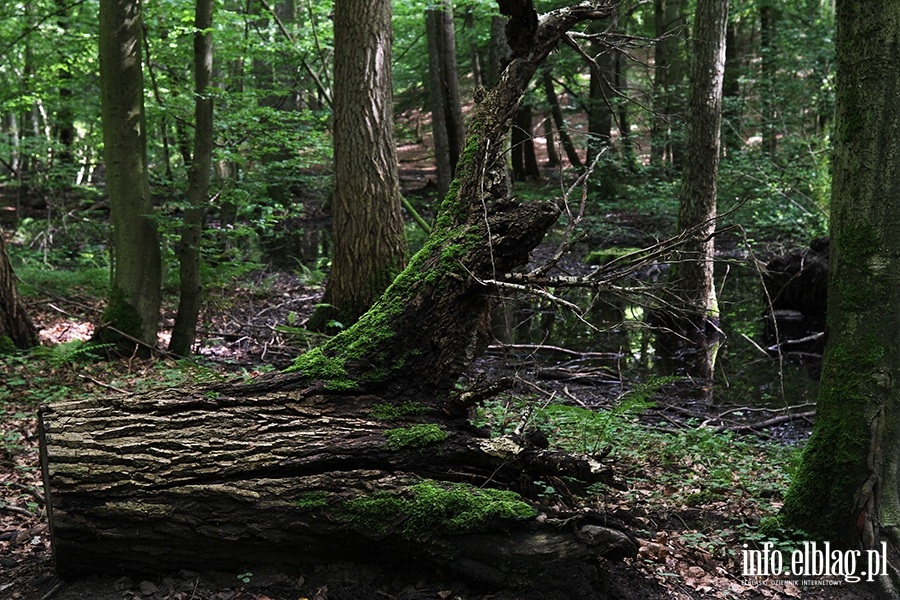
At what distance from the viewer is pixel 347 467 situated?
3.75m

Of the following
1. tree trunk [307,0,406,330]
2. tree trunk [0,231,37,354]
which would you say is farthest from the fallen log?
tree trunk [0,231,37,354]

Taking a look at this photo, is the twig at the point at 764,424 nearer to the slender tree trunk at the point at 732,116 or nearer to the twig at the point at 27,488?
the twig at the point at 27,488

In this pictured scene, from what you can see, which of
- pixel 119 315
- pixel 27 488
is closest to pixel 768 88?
pixel 119 315

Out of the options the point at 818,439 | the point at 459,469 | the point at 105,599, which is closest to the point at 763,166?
the point at 818,439

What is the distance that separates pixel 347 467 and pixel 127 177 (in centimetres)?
566

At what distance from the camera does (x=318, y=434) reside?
380cm

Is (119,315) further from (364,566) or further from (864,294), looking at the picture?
(864,294)

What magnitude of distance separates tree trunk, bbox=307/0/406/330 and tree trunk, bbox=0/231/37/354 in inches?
140

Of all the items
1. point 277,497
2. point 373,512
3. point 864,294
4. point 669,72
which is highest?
point 669,72

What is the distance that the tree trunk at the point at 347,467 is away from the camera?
3.48m

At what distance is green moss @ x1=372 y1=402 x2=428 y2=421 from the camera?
404 cm

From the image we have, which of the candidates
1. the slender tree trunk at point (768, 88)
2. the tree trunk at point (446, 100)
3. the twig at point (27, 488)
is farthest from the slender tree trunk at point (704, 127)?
the twig at point (27, 488)

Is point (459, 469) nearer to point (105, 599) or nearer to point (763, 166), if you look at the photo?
point (105, 599)

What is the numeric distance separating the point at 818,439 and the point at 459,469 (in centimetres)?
215
